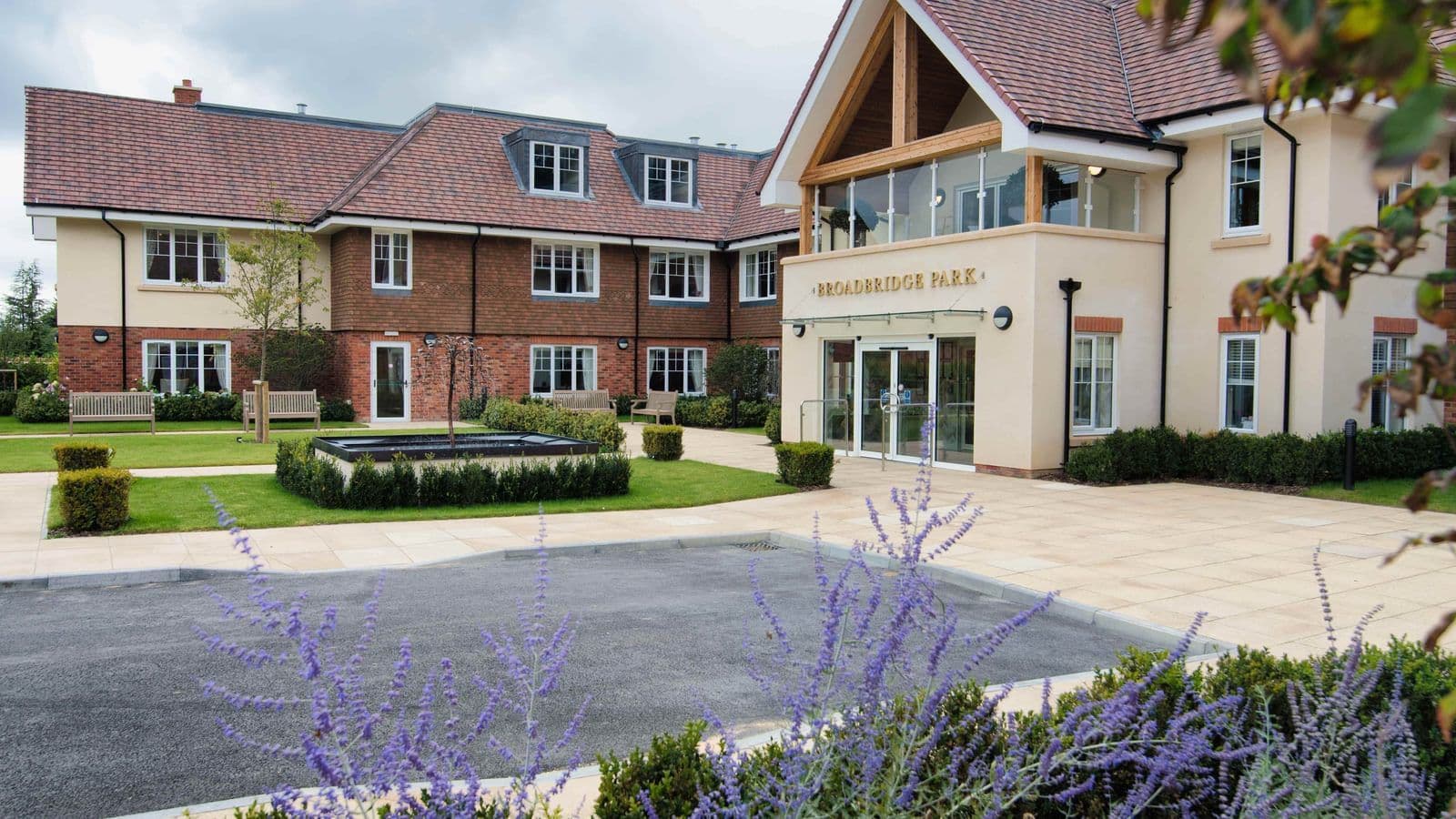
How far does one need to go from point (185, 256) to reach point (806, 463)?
2128 centimetres

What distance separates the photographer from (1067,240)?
698 inches

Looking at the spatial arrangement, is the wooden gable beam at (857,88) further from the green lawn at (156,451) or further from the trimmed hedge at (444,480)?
the green lawn at (156,451)

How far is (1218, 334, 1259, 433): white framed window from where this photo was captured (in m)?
17.6

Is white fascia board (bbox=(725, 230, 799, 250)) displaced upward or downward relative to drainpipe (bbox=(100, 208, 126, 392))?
upward

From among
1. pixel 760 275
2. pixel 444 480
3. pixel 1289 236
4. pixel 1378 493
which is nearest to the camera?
pixel 444 480

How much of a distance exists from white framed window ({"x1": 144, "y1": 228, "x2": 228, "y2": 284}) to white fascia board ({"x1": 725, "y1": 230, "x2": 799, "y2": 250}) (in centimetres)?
1433

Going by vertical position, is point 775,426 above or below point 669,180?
below

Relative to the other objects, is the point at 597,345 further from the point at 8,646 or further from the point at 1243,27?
the point at 1243,27

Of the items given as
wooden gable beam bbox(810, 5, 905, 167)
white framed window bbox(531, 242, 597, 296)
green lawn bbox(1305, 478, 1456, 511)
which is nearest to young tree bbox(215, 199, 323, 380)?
white framed window bbox(531, 242, 597, 296)

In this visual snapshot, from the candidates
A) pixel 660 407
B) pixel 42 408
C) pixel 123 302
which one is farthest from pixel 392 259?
pixel 42 408

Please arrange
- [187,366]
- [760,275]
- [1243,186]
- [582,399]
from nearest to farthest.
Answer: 1. [1243,186]
2. [187,366]
3. [582,399]
4. [760,275]

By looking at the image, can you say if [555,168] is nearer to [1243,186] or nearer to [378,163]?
[378,163]

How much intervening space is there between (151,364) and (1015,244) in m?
23.0

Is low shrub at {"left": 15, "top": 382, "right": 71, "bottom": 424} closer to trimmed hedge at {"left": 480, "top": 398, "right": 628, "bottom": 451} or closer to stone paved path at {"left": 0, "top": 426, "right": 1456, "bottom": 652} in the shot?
trimmed hedge at {"left": 480, "top": 398, "right": 628, "bottom": 451}
